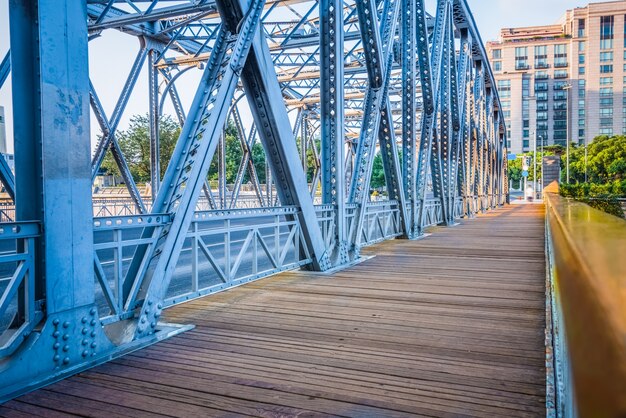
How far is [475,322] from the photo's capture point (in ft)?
16.3

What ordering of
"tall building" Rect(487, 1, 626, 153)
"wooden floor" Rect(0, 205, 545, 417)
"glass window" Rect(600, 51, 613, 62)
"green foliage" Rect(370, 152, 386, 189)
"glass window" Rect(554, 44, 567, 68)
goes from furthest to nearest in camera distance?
"glass window" Rect(554, 44, 567, 68)
"glass window" Rect(600, 51, 613, 62)
"tall building" Rect(487, 1, 626, 153)
"green foliage" Rect(370, 152, 386, 189)
"wooden floor" Rect(0, 205, 545, 417)

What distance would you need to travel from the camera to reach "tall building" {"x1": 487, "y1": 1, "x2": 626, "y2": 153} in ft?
369

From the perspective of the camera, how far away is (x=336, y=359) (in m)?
3.87

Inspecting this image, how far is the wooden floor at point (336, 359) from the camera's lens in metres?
3.04

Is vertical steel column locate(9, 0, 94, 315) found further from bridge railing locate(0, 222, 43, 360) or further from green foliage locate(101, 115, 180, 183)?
green foliage locate(101, 115, 180, 183)

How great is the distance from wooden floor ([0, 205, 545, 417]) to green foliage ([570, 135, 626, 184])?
70.5m

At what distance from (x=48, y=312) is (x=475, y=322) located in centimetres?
371

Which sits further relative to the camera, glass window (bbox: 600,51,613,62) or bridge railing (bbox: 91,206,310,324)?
glass window (bbox: 600,51,613,62)

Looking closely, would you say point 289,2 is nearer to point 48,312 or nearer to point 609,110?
point 48,312

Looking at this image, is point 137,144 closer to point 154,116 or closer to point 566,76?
point 154,116

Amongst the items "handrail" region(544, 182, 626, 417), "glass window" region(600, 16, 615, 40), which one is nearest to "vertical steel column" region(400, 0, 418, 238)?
"handrail" region(544, 182, 626, 417)

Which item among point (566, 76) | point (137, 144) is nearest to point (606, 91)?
point (566, 76)

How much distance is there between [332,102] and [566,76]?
129199mm

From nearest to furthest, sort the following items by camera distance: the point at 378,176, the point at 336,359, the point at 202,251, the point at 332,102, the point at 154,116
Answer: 1. the point at 336,359
2. the point at 202,251
3. the point at 332,102
4. the point at 154,116
5. the point at 378,176
